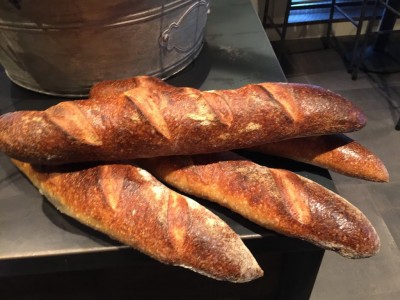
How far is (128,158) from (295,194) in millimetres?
268

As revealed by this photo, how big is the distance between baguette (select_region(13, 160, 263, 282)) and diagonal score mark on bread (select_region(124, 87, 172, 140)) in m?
0.08

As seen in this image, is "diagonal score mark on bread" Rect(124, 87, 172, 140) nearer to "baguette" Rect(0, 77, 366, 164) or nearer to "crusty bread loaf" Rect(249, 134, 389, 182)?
"baguette" Rect(0, 77, 366, 164)

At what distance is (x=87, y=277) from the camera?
2.55 ft

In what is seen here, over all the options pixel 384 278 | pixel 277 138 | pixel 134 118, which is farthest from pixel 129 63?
pixel 384 278

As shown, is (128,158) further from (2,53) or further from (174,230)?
(2,53)

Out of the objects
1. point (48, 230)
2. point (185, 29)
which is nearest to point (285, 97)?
point (185, 29)

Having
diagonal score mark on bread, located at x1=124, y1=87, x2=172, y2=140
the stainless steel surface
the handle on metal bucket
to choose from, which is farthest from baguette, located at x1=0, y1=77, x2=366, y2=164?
the handle on metal bucket

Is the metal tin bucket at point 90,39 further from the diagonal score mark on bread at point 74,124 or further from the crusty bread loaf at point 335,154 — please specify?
the crusty bread loaf at point 335,154

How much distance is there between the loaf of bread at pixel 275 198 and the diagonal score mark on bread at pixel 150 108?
7cm

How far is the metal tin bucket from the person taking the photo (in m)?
0.70

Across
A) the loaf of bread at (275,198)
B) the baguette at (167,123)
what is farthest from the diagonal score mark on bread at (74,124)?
the loaf of bread at (275,198)

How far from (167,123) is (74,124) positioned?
142mm

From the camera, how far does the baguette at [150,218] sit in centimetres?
55

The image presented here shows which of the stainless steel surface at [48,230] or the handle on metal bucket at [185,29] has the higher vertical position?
the handle on metal bucket at [185,29]
